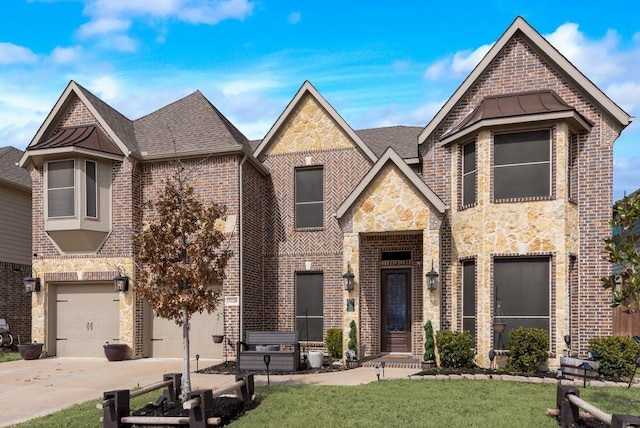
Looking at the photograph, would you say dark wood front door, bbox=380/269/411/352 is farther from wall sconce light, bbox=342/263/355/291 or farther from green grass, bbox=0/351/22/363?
green grass, bbox=0/351/22/363

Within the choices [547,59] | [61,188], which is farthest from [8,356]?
[547,59]

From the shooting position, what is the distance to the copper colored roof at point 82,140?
51.4 feet

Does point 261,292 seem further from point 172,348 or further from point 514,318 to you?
point 514,318

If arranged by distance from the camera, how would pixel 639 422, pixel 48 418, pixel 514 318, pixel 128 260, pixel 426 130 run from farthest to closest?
pixel 128 260 < pixel 426 130 < pixel 514 318 < pixel 48 418 < pixel 639 422

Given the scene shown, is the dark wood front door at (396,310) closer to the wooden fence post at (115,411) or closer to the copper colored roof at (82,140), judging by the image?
the wooden fence post at (115,411)

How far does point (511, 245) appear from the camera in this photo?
1279 centimetres

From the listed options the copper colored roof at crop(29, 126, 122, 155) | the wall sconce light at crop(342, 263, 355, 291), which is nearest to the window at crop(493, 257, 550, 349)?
the wall sconce light at crop(342, 263, 355, 291)

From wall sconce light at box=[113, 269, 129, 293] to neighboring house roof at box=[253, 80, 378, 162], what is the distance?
5871 millimetres

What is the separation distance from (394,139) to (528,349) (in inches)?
369

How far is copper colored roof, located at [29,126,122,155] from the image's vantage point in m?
15.7

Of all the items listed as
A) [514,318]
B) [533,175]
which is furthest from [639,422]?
[533,175]

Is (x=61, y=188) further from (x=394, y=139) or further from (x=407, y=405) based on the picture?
(x=407, y=405)

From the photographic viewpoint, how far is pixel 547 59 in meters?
13.7

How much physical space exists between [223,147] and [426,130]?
6.16m
